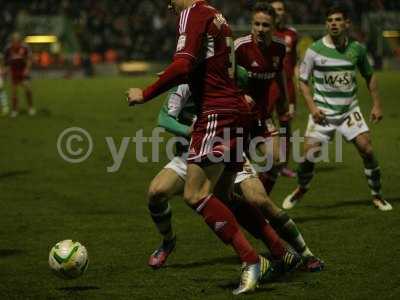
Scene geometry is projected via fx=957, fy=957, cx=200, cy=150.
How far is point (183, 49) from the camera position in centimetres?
633

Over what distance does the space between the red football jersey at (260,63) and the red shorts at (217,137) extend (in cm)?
238

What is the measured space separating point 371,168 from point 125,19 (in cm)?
3241

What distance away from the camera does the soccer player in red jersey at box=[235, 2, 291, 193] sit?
352 inches

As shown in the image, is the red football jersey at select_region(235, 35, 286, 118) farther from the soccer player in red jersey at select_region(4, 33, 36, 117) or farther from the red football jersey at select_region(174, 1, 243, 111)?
the soccer player in red jersey at select_region(4, 33, 36, 117)

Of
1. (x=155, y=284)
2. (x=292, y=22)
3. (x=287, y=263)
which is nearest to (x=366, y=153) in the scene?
(x=287, y=263)

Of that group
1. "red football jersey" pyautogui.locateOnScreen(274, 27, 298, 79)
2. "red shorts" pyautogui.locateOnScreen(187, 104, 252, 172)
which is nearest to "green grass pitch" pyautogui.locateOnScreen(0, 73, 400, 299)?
"red shorts" pyautogui.locateOnScreen(187, 104, 252, 172)

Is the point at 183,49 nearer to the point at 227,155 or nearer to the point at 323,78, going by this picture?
the point at 227,155

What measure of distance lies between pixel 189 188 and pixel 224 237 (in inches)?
16.4

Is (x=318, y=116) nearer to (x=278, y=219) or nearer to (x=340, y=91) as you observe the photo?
(x=340, y=91)

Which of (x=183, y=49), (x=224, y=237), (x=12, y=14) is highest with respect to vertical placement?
(x=183, y=49)

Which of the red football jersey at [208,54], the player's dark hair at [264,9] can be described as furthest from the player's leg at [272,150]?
the red football jersey at [208,54]

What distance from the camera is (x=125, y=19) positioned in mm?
41906

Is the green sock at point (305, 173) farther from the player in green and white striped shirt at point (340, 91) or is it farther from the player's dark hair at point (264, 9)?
the player's dark hair at point (264, 9)

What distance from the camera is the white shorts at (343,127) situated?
10281 mm
